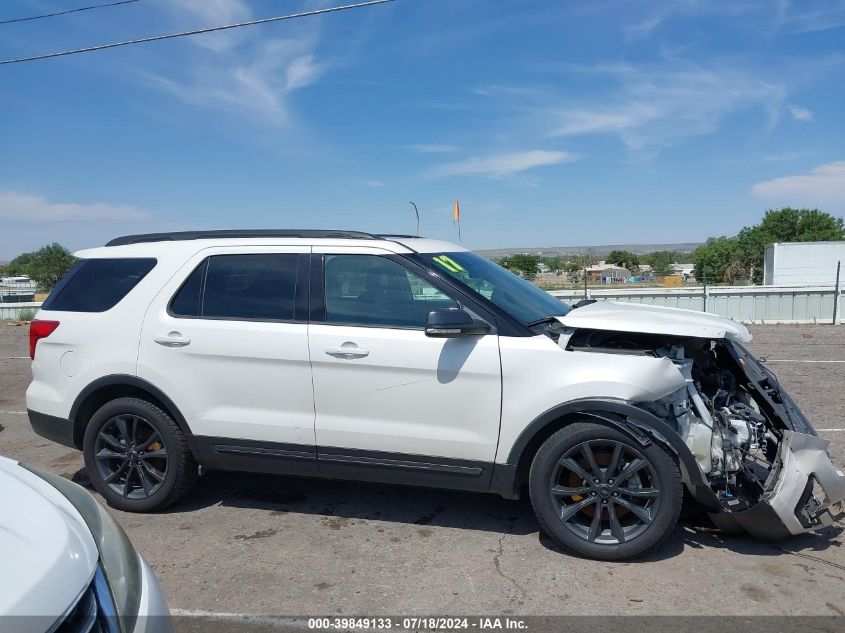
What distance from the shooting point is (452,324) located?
369 cm

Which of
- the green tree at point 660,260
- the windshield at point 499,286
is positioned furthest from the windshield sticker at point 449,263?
the green tree at point 660,260

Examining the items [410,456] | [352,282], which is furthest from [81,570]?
[352,282]

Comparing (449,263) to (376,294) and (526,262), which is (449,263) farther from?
(526,262)

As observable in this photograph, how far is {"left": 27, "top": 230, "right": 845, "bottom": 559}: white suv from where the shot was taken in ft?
12.0

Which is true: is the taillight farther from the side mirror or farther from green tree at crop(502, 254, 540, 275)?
green tree at crop(502, 254, 540, 275)

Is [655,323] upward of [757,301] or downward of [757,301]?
upward

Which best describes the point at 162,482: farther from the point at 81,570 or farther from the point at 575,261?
the point at 575,261

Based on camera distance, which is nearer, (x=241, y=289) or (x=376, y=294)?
(x=376, y=294)

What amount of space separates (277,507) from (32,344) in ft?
7.09

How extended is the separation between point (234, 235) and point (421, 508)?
2341mm

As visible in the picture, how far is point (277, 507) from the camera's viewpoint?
4.62 m

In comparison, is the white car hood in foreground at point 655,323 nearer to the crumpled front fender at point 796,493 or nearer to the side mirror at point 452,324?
the side mirror at point 452,324

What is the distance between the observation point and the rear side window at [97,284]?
4.61 metres

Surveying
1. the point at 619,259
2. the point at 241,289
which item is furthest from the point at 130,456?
the point at 619,259
